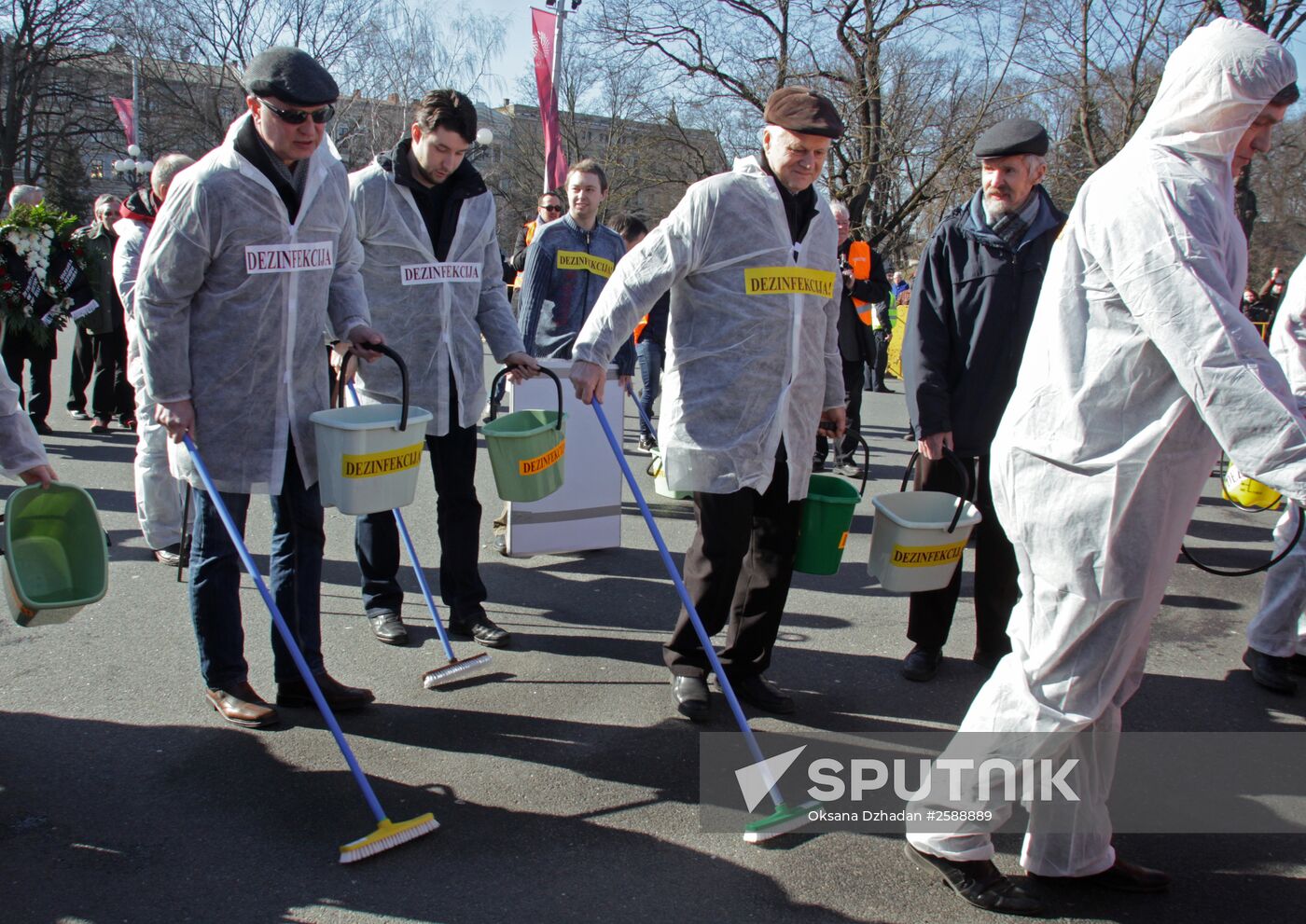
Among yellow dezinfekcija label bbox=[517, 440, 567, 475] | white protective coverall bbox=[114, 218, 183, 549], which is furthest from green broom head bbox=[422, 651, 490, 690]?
white protective coverall bbox=[114, 218, 183, 549]

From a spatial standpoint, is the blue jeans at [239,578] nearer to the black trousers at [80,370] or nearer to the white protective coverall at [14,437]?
the white protective coverall at [14,437]

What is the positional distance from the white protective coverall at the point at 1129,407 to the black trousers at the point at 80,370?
9.24 metres

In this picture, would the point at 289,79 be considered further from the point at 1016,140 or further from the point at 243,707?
the point at 1016,140

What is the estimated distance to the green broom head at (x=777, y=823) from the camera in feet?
10.00

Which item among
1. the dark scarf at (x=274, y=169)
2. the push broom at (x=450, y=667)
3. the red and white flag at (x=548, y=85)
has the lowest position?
the push broom at (x=450, y=667)

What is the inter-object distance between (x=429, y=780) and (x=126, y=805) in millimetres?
859

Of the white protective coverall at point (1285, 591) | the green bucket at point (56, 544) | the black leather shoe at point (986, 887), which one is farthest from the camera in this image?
the white protective coverall at point (1285, 591)

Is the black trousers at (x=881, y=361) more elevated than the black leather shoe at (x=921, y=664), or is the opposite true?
the black trousers at (x=881, y=361)

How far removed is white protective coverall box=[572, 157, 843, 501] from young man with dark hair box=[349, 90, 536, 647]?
672 millimetres

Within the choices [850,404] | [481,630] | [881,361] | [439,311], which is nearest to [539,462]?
[439,311]

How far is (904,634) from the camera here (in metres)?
4.79

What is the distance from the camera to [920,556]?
379 cm

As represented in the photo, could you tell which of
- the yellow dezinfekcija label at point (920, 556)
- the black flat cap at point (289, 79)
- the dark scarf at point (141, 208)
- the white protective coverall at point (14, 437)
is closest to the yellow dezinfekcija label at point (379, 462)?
the white protective coverall at point (14, 437)

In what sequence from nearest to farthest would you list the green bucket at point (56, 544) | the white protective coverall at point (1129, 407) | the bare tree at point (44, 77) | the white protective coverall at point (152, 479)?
1. the white protective coverall at point (1129, 407)
2. the green bucket at point (56, 544)
3. the white protective coverall at point (152, 479)
4. the bare tree at point (44, 77)
